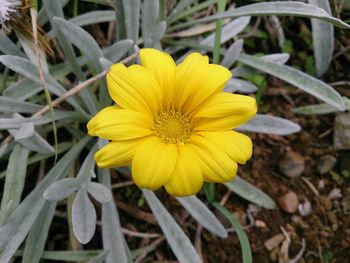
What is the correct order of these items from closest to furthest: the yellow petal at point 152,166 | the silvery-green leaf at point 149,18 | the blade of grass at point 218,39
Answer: the yellow petal at point 152,166 < the silvery-green leaf at point 149,18 < the blade of grass at point 218,39

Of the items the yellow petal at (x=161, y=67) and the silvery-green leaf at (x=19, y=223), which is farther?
the silvery-green leaf at (x=19, y=223)

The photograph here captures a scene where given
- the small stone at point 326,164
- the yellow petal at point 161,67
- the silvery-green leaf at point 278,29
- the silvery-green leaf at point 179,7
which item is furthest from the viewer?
the silvery-green leaf at point 278,29

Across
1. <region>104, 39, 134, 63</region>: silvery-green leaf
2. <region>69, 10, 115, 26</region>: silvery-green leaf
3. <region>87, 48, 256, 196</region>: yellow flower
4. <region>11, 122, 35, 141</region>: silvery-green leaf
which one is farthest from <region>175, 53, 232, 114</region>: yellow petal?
<region>69, 10, 115, 26</region>: silvery-green leaf

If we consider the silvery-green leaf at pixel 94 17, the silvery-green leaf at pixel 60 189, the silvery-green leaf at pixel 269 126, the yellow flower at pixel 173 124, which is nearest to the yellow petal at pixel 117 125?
the yellow flower at pixel 173 124

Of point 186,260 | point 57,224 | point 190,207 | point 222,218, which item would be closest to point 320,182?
point 222,218

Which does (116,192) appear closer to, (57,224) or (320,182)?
(57,224)

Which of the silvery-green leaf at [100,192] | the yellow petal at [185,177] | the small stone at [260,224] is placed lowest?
the small stone at [260,224]

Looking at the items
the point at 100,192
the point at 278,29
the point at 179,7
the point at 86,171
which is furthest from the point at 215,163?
the point at 278,29

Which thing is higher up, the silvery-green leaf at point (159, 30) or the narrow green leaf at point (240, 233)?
the silvery-green leaf at point (159, 30)

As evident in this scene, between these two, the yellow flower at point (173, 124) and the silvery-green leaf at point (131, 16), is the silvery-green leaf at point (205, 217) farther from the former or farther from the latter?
the silvery-green leaf at point (131, 16)
